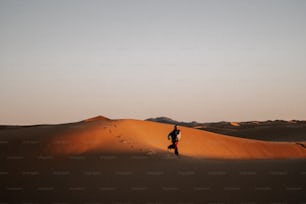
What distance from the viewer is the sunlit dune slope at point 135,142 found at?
15375mm

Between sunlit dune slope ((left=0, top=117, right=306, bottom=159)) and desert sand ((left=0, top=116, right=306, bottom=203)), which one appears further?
sunlit dune slope ((left=0, top=117, right=306, bottom=159))

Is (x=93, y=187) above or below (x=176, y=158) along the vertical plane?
below

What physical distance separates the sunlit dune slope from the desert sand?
1.9 inches

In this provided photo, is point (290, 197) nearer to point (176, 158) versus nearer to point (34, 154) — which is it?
point (176, 158)

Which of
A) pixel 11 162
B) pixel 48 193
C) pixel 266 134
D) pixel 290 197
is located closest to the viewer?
pixel 290 197

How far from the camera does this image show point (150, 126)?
78.6ft

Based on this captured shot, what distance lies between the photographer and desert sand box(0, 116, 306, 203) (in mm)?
9289

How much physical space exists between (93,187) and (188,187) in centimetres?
284

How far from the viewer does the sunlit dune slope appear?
50.4ft

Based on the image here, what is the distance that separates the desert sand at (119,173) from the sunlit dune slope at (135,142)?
0.05 metres

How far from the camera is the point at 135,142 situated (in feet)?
55.6

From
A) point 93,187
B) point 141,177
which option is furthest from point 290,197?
point 93,187

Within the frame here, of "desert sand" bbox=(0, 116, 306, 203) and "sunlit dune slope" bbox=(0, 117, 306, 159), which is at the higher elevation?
"sunlit dune slope" bbox=(0, 117, 306, 159)

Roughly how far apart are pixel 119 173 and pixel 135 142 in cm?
508
